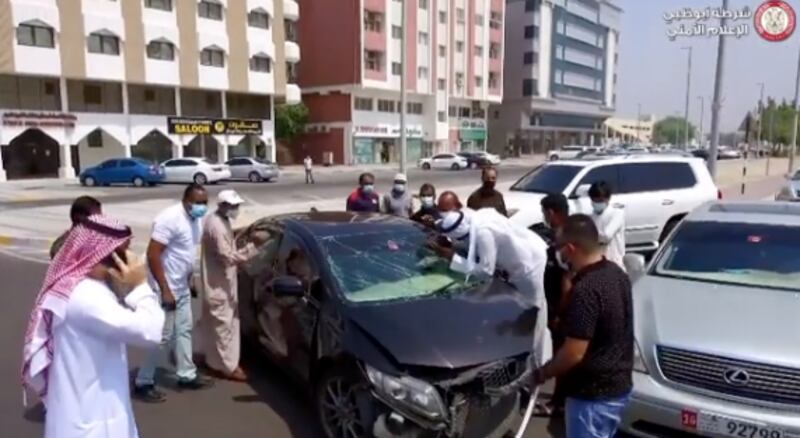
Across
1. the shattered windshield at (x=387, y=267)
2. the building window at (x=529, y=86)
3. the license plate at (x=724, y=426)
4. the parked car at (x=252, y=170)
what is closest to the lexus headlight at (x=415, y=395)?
the shattered windshield at (x=387, y=267)

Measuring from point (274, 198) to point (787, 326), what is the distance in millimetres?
20917

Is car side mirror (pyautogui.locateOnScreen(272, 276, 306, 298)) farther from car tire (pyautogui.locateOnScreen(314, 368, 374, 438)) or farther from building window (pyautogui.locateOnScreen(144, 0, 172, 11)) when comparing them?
building window (pyautogui.locateOnScreen(144, 0, 172, 11))

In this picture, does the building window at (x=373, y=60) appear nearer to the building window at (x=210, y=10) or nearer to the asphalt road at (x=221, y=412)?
the building window at (x=210, y=10)

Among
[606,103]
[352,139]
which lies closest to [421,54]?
[352,139]

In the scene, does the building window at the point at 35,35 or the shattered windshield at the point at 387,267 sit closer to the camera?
the shattered windshield at the point at 387,267

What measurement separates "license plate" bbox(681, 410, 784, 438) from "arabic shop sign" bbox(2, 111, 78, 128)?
3710 cm

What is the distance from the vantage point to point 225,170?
100 ft

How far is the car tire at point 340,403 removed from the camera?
11.7ft

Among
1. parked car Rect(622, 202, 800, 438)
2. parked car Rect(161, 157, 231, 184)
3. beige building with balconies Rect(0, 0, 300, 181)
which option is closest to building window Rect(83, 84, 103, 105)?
beige building with balconies Rect(0, 0, 300, 181)

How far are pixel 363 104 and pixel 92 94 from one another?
2183cm

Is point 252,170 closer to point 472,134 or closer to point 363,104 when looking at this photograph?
point 363,104

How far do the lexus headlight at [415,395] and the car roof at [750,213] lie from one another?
10.1 feet

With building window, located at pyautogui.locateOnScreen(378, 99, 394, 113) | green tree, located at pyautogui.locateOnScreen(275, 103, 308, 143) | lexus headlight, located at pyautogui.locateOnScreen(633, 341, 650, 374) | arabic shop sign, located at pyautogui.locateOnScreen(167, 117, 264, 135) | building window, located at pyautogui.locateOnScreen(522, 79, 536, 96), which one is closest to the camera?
lexus headlight, located at pyautogui.locateOnScreen(633, 341, 650, 374)

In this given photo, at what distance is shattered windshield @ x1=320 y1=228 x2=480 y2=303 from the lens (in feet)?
13.5
